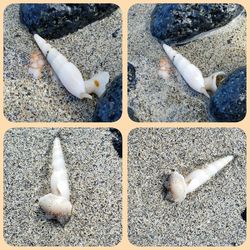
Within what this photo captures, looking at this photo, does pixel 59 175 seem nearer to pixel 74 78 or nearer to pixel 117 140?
pixel 117 140

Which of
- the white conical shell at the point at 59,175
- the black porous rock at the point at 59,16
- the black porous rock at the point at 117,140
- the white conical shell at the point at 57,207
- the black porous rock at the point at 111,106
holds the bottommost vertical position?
the white conical shell at the point at 57,207

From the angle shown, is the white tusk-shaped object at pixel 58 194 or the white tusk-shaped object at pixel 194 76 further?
the white tusk-shaped object at pixel 194 76

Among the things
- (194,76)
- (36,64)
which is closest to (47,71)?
(36,64)

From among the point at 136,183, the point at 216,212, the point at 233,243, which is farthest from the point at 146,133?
the point at 233,243

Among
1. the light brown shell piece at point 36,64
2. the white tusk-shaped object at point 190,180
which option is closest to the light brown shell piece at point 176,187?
the white tusk-shaped object at point 190,180

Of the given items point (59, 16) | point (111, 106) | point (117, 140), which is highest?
point (59, 16)

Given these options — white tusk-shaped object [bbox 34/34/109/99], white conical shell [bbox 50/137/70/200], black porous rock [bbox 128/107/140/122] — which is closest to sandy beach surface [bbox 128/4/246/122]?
black porous rock [bbox 128/107/140/122]

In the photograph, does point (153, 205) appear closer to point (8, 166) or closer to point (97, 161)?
point (97, 161)

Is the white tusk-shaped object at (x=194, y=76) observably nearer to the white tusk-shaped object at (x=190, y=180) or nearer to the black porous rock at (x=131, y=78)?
the black porous rock at (x=131, y=78)
